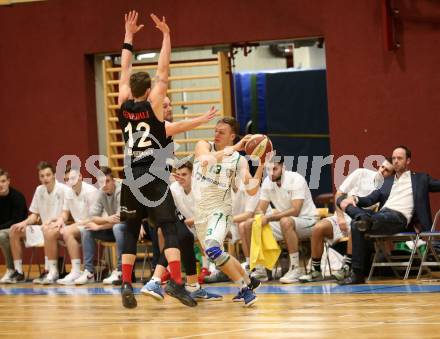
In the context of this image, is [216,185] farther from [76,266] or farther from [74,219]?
[74,219]

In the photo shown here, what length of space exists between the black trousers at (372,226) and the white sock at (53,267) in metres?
3.93

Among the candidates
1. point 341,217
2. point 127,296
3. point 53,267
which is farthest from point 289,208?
point 127,296

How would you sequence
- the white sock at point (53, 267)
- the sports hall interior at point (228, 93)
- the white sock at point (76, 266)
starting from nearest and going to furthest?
the sports hall interior at point (228, 93)
the white sock at point (76, 266)
the white sock at point (53, 267)

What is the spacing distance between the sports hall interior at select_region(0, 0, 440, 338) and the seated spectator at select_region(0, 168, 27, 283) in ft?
2.65

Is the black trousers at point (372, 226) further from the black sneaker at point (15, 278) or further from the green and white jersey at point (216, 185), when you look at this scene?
the black sneaker at point (15, 278)

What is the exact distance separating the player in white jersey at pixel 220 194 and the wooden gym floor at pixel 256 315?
0.94 feet

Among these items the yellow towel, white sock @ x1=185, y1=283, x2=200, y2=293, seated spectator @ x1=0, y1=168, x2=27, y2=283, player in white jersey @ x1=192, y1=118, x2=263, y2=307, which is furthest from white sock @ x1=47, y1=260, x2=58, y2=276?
player in white jersey @ x1=192, y1=118, x2=263, y2=307

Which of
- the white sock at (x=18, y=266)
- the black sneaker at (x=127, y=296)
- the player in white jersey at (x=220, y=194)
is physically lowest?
the white sock at (x=18, y=266)

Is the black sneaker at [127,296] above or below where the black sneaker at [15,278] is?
above

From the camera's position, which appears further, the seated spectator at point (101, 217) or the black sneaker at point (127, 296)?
the seated spectator at point (101, 217)

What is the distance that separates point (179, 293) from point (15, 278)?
4842 mm

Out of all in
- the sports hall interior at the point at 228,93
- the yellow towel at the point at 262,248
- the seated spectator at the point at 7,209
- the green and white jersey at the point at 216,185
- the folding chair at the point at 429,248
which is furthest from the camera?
the seated spectator at the point at 7,209

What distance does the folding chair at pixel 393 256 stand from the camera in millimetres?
9520

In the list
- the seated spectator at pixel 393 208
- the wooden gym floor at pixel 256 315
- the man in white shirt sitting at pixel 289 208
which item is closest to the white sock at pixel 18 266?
the wooden gym floor at pixel 256 315
